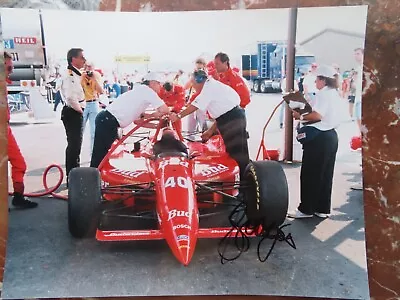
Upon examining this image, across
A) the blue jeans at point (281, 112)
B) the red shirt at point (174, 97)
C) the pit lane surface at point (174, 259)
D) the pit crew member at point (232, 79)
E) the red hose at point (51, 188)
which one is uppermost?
the pit crew member at point (232, 79)

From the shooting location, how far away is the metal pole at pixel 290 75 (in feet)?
4.17

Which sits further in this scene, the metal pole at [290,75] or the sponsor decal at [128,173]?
the sponsor decal at [128,173]

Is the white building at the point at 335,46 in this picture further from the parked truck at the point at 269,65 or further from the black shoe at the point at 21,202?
the black shoe at the point at 21,202

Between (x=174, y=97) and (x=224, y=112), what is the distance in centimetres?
15

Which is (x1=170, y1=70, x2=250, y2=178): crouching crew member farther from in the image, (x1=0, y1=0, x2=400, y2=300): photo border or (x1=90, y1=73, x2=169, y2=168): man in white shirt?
(x1=0, y1=0, x2=400, y2=300): photo border

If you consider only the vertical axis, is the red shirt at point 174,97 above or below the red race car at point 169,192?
above

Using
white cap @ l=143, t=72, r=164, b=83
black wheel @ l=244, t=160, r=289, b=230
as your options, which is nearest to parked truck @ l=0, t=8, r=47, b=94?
white cap @ l=143, t=72, r=164, b=83

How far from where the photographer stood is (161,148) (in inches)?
56.6

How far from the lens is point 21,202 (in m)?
1.34

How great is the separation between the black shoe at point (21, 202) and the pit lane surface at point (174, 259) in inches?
0.7

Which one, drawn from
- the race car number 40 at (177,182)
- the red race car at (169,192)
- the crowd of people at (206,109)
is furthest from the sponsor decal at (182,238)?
the crowd of people at (206,109)

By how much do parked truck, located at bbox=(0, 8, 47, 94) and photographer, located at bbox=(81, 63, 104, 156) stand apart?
0.38 ft

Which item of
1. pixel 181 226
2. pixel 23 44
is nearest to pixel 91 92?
pixel 23 44

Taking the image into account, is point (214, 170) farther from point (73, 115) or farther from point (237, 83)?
point (73, 115)
